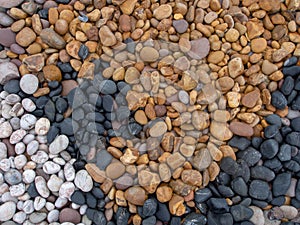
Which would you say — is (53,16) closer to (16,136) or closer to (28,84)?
(28,84)

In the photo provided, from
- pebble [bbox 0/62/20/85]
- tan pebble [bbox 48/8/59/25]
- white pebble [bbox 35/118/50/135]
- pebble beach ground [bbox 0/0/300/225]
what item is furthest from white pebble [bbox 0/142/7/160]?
tan pebble [bbox 48/8/59/25]

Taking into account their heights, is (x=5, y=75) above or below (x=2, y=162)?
above

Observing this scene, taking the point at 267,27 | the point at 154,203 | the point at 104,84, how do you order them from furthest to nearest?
the point at 267,27 → the point at 104,84 → the point at 154,203

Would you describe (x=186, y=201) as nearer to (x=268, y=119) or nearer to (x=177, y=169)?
(x=177, y=169)

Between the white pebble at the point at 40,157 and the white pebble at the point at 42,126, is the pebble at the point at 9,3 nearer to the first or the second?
the white pebble at the point at 42,126

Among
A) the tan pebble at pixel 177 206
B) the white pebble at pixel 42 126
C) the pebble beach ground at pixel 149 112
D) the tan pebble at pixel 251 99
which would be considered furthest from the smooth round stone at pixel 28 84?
the tan pebble at pixel 251 99

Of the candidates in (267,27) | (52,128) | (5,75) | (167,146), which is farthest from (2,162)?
(267,27)

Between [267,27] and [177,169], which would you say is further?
[267,27]
